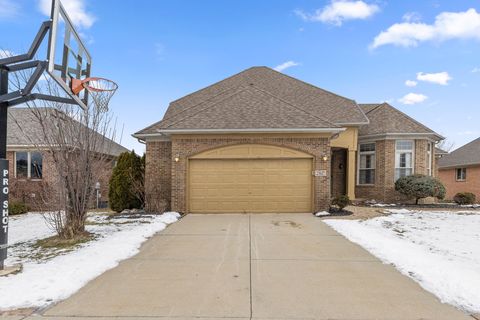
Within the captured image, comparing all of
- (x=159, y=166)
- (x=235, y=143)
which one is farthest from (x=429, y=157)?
(x=159, y=166)

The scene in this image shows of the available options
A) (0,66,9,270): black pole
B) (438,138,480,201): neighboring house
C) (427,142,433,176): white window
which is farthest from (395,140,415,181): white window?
(0,66,9,270): black pole

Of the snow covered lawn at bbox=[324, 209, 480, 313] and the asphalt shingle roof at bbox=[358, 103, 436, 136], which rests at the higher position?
the asphalt shingle roof at bbox=[358, 103, 436, 136]

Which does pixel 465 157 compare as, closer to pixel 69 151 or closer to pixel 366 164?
pixel 366 164

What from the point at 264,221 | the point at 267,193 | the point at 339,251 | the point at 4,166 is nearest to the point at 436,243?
the point at 339,251

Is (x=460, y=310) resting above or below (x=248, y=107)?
below

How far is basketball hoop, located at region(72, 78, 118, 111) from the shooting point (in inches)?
234

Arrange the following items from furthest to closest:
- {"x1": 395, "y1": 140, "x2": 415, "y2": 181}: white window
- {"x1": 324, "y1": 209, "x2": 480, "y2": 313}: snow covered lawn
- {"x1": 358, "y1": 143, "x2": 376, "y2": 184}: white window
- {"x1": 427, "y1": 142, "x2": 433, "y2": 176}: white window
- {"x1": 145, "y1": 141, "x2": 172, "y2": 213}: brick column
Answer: {"x1": 427, "y1": 142, "x2": 433, "y2": 176}: white window, {"x1": 358, "y1": 143, "x2": 376, "y2": 184}: white window, {"x1": 395, "y1": 140, "x2": 415, "y2": 181}: white window, {"x1": 145, "y1": 141, "x2": 172, "y2": 213}: brick column, {"x1": 324, "y1": 209, "x2": 480, "y2": 313}: snow covered lawn

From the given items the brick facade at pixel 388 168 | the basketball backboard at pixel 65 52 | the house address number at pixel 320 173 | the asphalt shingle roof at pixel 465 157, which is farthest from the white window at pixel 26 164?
the asphalt shingle roof at pixel 465 157

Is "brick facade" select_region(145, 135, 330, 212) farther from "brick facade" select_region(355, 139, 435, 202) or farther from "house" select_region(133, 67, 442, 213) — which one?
"brick facade" select_region(355, 139, 435, 202)

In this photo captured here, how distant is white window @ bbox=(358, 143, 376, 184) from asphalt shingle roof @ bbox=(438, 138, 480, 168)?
1223 centimetres

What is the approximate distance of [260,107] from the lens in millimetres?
12742

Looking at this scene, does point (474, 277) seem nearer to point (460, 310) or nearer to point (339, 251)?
point (460, 310)

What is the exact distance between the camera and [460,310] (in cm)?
378

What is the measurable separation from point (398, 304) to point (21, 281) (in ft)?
17.4
